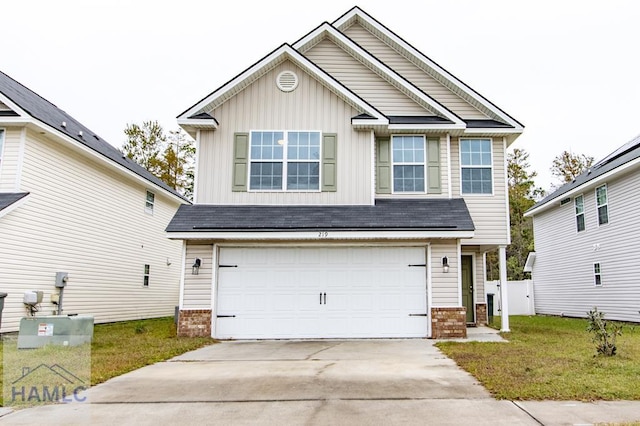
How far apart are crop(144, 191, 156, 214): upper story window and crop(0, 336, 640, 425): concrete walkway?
35.6 ft

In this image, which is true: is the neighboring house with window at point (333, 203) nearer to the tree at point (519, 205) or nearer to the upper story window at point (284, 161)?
the upper story window at point (284, 161)

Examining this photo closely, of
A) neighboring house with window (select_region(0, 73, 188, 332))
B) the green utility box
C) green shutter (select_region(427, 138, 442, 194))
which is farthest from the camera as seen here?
green shutter (select_region(427, 138, 442, 194))

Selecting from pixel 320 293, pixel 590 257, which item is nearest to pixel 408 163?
pixel 320 293

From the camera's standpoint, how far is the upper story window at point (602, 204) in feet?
53.0

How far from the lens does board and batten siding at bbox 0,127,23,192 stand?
11.3 m

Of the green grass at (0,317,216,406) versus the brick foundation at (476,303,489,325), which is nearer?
the green grass at (0,317,216,406)

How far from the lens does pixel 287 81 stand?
1212 cm

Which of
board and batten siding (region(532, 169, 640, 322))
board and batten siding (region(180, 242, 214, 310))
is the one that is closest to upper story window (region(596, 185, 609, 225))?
board and batten siding (region(532, 169, 640, 322))

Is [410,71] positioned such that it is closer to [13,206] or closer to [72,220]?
[72,220]

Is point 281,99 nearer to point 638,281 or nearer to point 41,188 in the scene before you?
point 41,188

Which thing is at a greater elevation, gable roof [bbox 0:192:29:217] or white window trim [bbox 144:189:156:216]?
white window trim [bbox 144:189:156:216]

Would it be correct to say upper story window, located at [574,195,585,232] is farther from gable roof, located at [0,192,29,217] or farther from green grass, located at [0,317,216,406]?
gable roof, located at [0,192,29,217]

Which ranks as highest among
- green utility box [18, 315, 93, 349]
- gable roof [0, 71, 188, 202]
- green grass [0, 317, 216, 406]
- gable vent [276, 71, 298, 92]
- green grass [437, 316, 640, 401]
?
gable vent [276, 71, 298, 92]

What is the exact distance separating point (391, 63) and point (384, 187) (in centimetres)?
A: 427
